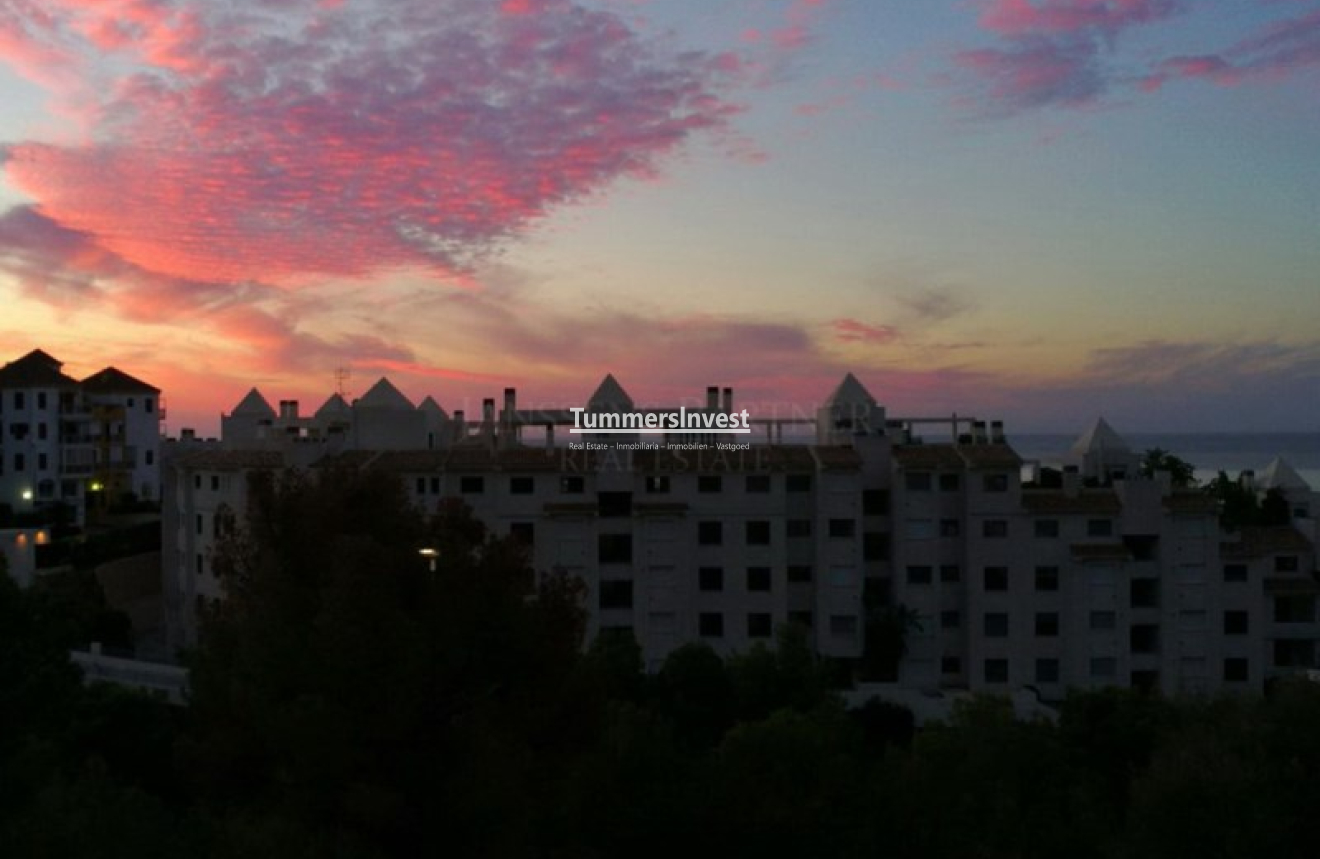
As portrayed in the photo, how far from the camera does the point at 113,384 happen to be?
259ft

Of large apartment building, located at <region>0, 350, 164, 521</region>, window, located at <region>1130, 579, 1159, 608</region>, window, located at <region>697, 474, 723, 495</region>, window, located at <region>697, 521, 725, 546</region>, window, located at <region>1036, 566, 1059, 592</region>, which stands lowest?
window, located at <region>1130, 579, 1159, 608</region>

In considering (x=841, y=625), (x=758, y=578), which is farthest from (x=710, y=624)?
(x=841, y=625)

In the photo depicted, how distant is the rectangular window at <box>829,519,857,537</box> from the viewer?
1962 inches

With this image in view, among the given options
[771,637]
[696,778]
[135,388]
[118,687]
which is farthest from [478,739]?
[135,388]

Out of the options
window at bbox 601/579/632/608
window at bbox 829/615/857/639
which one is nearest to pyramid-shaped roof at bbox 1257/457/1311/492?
window at bbox 829/615/857/639

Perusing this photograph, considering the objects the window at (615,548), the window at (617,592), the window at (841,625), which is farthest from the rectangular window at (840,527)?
the window at (617,592)

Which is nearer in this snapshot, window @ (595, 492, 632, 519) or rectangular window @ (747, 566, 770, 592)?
rectangular window @ (747, 566, 770, 592)

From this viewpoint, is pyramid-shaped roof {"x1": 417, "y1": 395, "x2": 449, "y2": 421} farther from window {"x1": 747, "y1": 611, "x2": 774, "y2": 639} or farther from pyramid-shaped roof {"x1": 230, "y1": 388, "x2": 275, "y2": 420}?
window {"x1": 747, "y1": 611, "x2": 774, "y2": 639}

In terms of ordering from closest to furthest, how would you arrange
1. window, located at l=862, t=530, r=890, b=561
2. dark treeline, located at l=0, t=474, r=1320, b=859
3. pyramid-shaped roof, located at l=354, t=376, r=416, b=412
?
dark treeline, located at l=0, t=474, r=1320, b=859 < window, located at l=862, t=530, r=890, b=561 < pyramid-shaped roof, located at l=354, t=376, r=416, b=412

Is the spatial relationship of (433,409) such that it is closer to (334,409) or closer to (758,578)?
(334,409)

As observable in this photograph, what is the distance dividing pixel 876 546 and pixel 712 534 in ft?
26.0

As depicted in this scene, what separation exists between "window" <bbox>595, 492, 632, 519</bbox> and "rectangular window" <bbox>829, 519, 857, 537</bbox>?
9.01 metres

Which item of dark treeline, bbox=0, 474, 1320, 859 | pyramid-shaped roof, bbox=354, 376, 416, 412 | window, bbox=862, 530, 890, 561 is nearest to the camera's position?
dark treeline, bbox=0, 474, 1320, 859

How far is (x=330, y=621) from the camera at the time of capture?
1731 centimetres
